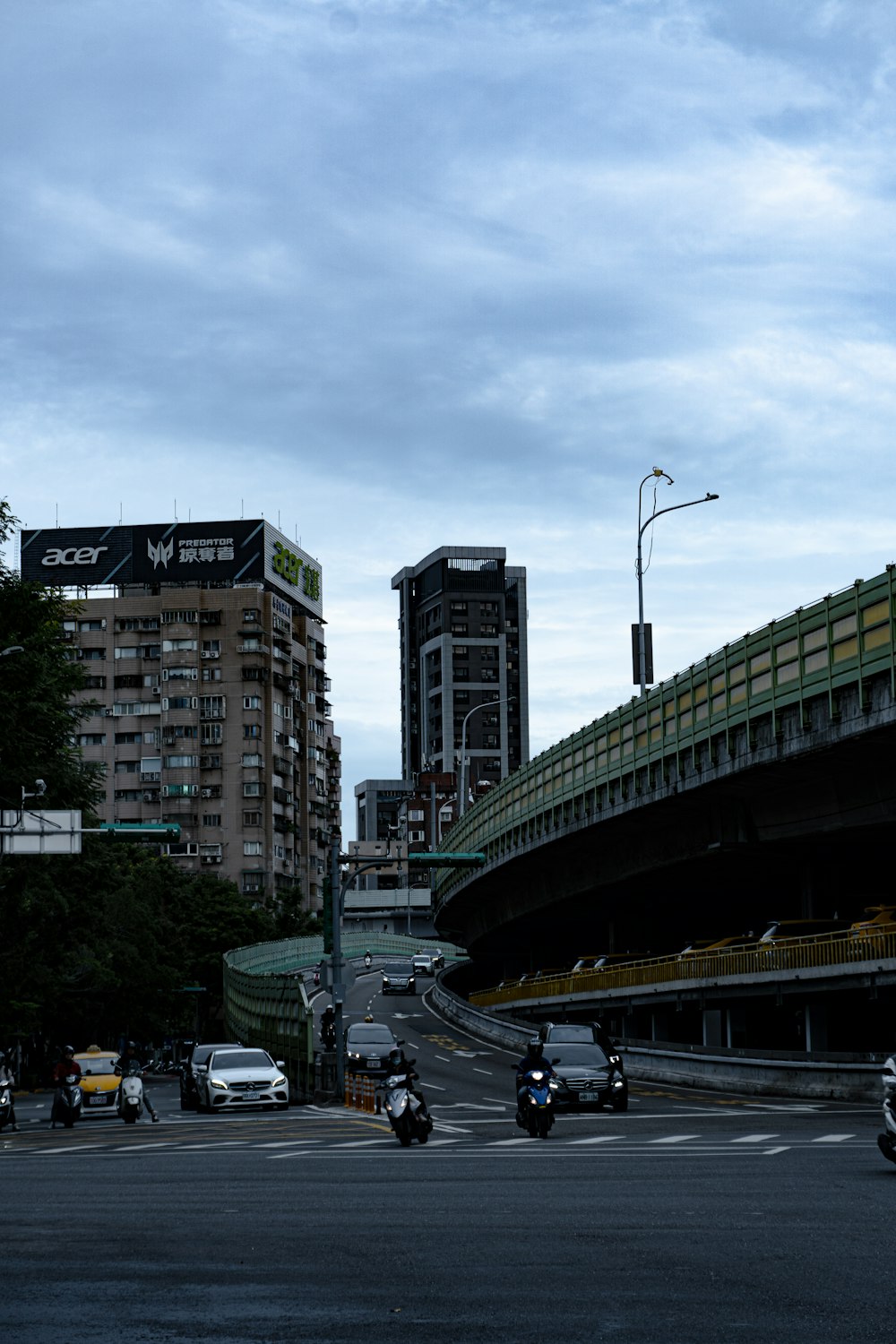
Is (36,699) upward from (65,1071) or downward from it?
upward

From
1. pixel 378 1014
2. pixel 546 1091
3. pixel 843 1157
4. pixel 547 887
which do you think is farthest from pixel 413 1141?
pixel 378 1014

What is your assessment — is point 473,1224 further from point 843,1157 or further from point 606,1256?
point 843,1157

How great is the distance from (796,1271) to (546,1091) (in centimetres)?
1674

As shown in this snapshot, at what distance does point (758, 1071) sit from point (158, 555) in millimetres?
110393

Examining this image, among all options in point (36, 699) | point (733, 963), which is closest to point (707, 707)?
point (733, 963)

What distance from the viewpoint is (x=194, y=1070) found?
42.2m

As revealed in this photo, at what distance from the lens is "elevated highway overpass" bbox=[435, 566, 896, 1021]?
127ft

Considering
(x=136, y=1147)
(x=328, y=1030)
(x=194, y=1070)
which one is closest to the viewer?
(x=136, y=1147)

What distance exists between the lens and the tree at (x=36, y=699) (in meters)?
42.4

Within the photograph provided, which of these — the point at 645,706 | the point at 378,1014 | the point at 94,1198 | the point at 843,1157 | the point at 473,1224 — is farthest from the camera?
the point at 378,1014

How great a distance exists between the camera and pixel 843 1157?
19594 millimetres

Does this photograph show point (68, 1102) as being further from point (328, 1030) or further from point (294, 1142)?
point (328, 1030)

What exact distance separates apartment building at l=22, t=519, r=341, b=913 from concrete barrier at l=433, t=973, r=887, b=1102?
9214 centimetres

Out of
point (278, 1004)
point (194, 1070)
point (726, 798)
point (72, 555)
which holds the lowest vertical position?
point (194, 1070)
